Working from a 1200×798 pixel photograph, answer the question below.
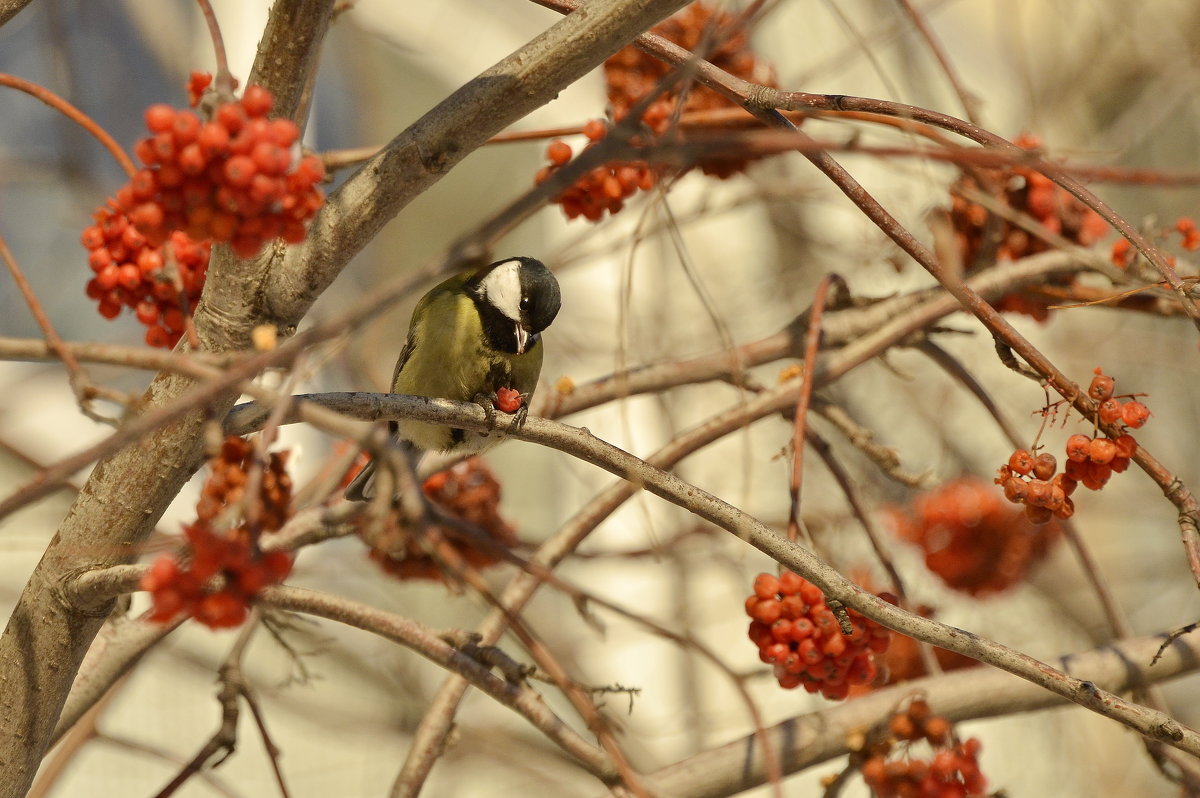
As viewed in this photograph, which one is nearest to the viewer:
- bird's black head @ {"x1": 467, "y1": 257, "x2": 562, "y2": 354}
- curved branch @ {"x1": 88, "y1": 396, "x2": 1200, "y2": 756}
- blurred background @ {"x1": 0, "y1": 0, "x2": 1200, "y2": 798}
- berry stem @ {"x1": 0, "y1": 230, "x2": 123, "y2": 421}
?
berry stem @ {"x1": 0, "y1": 230, "x2": 123, "y2": 421}

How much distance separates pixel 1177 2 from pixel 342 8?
4427 mm

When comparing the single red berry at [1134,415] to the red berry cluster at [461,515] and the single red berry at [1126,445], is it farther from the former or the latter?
the red berry cluster at [461,515]

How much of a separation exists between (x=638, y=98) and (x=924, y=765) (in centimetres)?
92

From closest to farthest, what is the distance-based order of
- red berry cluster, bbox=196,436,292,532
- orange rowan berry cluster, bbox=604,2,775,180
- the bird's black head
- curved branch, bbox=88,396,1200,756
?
curved branch, bbox=88,396,1200,756
red berry cluster, bbox=196,436,292,532
orange rowan berry cluster, bbox=604,2,775,180
the bird's black head

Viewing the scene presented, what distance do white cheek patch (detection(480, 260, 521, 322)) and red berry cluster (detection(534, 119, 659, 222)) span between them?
499mm

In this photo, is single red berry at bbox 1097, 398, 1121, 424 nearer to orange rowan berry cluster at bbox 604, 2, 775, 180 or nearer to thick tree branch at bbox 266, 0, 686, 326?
thick tree branch at bbox 266, 0, 686, 326

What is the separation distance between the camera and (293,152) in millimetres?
875

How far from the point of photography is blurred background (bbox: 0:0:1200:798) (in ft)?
11.0

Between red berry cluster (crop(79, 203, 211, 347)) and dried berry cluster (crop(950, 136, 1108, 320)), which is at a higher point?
dried berry cluster (crop(950, 136, 1108, 320))

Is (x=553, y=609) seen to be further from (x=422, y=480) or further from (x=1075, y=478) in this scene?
(x=1075, y=478)

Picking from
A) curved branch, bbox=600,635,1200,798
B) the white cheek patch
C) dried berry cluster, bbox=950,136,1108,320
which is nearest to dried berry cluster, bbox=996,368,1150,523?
curved branch, bbox=600,635,1200,798

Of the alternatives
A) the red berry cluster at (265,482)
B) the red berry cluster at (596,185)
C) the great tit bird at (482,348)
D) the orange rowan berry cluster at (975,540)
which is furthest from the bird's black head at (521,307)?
the orange rowan berry cluster at (975,540)

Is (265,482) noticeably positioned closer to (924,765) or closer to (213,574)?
(213,574)

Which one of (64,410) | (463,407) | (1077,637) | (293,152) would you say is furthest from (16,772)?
(1077,637)
